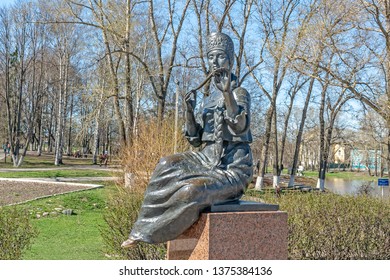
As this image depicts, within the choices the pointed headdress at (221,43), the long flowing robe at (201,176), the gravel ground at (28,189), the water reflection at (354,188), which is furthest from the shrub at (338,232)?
the gravel ground at (28,189)

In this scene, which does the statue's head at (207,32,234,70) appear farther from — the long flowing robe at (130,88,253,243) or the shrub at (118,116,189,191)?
the shrub at (118,116,189,191)

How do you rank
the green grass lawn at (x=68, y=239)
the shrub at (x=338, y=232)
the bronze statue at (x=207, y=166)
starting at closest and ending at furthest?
the bronze statue at (x=207, y=166)
the shrub at (x=338, y=232)
the green grass lawn at (x=68, y=239)

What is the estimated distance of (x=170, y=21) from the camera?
20.8 m

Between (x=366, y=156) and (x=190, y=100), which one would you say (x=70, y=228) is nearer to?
(x=190, y=100)

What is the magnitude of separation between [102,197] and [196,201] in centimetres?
1146

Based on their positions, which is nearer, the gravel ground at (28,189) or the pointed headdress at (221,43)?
the pointed headdress at (221,43)

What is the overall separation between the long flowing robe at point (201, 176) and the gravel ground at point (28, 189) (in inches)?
419

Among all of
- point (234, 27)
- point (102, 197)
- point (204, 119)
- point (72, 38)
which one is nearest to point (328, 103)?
point (234, 27)

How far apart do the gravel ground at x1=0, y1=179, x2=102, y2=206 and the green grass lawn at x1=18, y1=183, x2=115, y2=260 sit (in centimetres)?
97

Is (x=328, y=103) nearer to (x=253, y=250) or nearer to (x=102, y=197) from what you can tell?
(x=102, y=197)

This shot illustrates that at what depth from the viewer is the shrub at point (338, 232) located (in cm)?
750

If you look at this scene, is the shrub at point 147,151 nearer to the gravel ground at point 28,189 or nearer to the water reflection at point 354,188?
the gravel ground at point 28,189

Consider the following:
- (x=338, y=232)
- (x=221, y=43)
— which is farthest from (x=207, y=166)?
(x=338, y=232)

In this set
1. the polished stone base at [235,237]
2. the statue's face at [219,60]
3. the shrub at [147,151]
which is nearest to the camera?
the polished stone base at [235,237]
